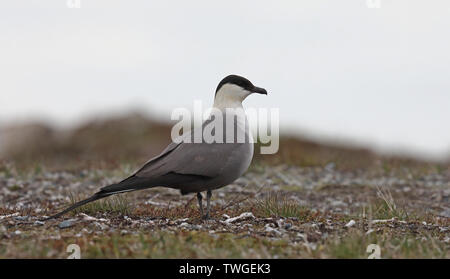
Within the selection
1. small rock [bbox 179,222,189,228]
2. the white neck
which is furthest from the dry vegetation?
the white neck

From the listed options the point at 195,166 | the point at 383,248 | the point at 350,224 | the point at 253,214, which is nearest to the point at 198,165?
the point at 195,166

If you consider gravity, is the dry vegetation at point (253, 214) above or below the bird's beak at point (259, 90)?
below

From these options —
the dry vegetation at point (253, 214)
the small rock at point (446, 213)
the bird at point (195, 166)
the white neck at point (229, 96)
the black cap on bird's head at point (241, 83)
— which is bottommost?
the small rock at point (446, 213)

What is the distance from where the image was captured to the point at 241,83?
25.4 feet

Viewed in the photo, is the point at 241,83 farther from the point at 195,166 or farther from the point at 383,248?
the point at 383,248

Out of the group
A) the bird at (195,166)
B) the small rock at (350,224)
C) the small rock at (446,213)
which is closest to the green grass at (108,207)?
the bird at (195,166)

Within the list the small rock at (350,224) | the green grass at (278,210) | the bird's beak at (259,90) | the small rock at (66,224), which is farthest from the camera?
the bird's beak at (259,90)

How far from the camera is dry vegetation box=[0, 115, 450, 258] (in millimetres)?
5727

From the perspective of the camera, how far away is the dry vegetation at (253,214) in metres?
5.73

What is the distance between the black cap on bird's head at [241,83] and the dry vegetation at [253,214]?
4.19ft

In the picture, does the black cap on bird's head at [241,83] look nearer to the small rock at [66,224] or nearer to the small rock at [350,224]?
the small rock at [350,224]

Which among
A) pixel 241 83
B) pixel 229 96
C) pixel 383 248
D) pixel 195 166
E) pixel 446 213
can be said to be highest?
pixel 241 83

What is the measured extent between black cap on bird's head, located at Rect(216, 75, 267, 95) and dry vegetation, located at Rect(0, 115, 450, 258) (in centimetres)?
128

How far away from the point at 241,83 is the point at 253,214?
1619 millimetres
